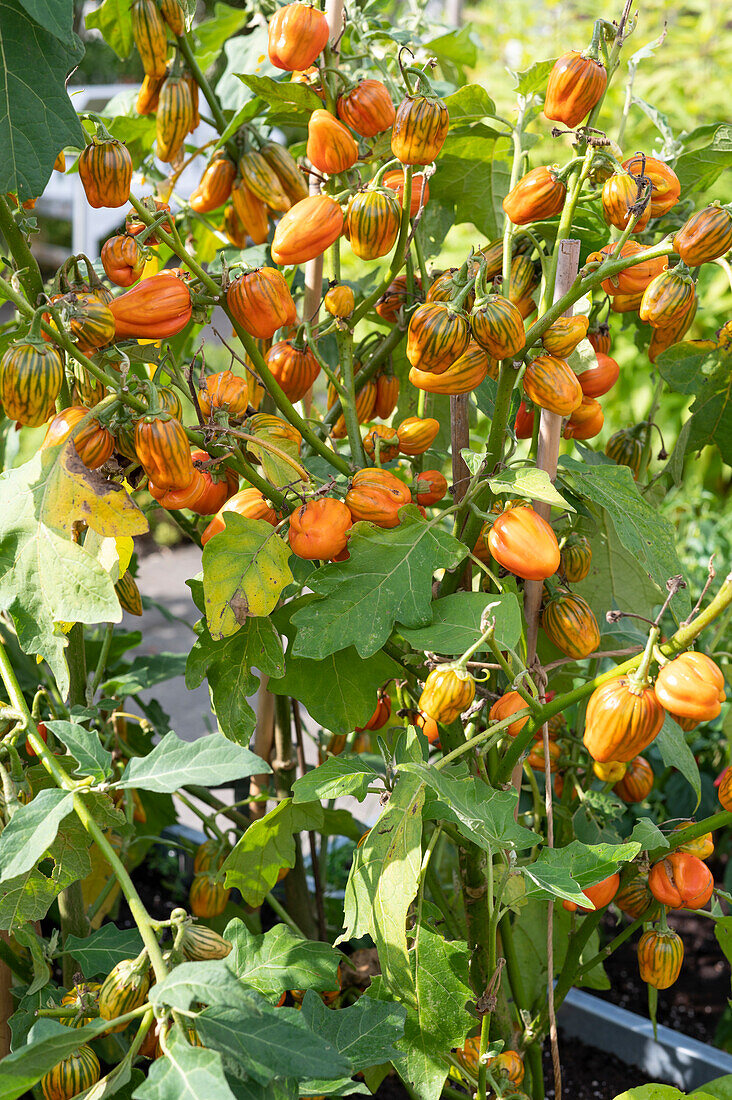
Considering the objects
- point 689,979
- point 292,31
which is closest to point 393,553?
point 292,31

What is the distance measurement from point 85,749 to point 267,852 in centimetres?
35

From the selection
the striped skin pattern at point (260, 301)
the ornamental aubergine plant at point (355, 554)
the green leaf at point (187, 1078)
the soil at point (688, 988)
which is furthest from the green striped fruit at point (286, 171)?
the soil at point (688, 988)

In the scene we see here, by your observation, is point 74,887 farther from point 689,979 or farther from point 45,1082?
point 689,979

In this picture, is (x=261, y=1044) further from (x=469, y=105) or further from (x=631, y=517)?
(x=469, y=105)

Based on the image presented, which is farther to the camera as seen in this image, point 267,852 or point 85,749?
point 267,852

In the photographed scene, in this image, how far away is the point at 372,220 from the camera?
77cm

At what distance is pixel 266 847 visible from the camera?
92cm

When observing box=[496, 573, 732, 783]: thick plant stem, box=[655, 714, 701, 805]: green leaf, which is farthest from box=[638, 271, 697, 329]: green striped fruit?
box=[655, 714, 701, 805]: green leaf

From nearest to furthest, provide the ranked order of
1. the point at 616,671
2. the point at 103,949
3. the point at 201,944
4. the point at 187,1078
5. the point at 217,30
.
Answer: the point at 187,1078 → the point at 201,944 → the point at 616,671 → the point at 103,949 → the point at 217,30

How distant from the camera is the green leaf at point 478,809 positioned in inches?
24.2

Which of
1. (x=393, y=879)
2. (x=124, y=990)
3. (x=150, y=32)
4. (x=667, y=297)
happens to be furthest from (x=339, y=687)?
(x=150, y=32)

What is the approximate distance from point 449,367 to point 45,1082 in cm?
61

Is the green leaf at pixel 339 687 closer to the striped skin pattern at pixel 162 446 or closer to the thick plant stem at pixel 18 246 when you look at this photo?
the striped skin pattern at pixel 162 446

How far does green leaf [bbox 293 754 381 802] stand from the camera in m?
0.70
